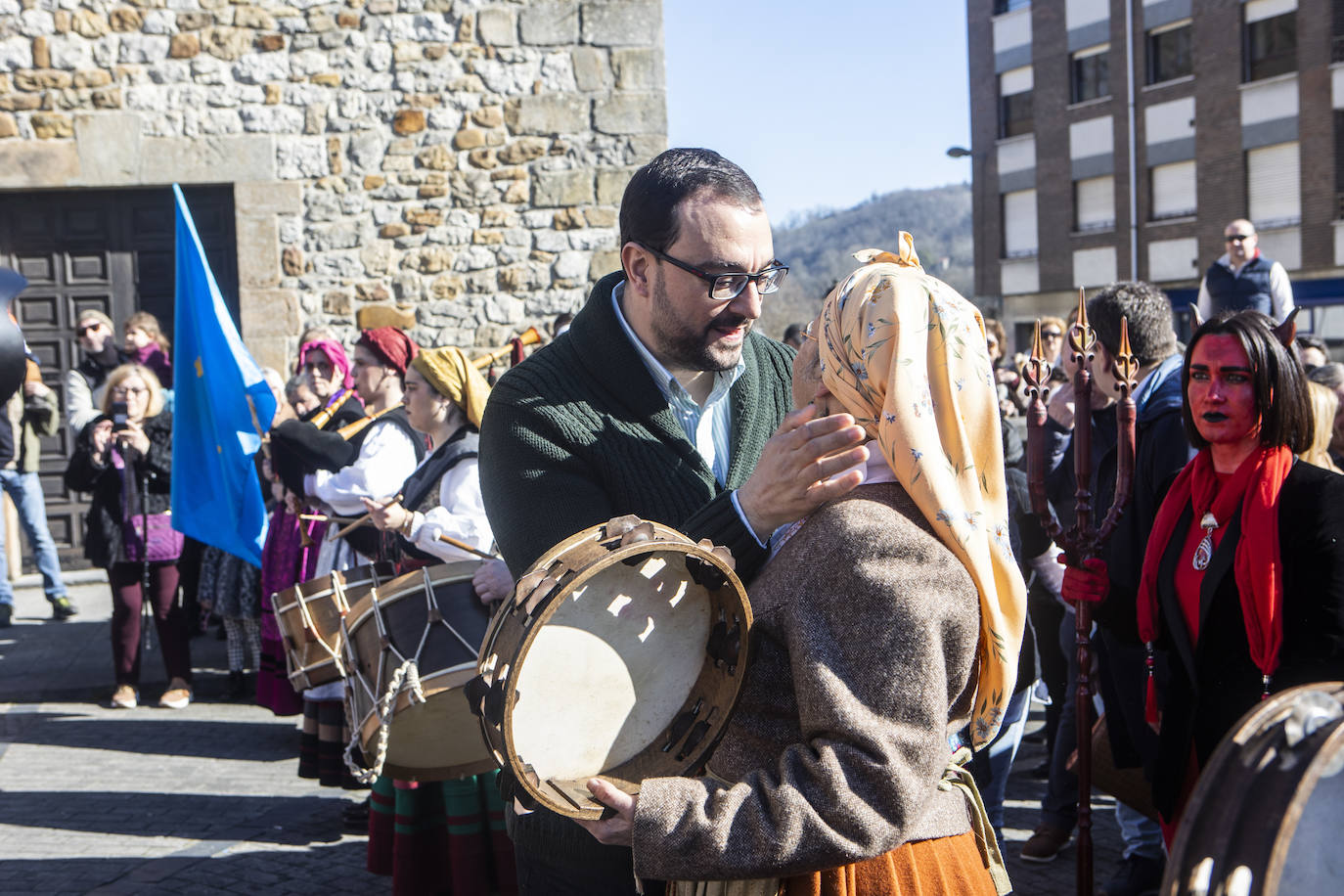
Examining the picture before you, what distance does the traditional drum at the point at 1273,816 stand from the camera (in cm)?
131

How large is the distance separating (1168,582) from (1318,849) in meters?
2.20

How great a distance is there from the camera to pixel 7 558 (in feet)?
34.2

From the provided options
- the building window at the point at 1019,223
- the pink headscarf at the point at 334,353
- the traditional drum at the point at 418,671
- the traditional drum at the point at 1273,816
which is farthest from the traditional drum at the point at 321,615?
the building window at the point at 1019,223

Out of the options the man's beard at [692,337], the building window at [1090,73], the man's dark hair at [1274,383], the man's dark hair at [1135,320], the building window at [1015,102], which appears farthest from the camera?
the building window at [1015,102]

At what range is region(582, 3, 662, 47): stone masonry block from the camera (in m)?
9.69

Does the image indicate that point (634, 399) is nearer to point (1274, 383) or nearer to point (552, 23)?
point (1274, 383)

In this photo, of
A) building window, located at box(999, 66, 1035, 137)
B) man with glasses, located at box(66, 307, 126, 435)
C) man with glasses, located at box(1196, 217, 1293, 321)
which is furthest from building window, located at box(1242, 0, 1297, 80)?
man with glasses, located at box(66, 307, 126, 435)

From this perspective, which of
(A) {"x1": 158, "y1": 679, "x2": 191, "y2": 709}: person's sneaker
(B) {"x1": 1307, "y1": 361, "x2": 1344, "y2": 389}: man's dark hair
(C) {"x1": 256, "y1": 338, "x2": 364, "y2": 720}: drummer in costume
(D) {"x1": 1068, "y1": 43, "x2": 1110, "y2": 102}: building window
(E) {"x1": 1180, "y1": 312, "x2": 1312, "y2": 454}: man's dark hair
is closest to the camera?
(E) {"x1": 1180, "y1": 312, "x2": 1312, "y2": 454}: man's dark hair

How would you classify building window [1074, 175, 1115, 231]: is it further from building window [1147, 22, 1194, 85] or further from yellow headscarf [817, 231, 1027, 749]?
yellow headscarf [817, 231, 1027, 749]

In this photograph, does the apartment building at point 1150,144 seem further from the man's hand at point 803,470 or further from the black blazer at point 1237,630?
the man's hand at point 803,470

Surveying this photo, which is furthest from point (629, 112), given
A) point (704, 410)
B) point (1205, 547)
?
point (704, 410)

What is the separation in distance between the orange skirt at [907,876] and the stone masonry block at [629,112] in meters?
8.44

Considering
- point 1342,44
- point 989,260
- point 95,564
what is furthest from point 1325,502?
point 989,260

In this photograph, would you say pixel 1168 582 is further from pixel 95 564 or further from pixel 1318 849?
pixel 95 564
